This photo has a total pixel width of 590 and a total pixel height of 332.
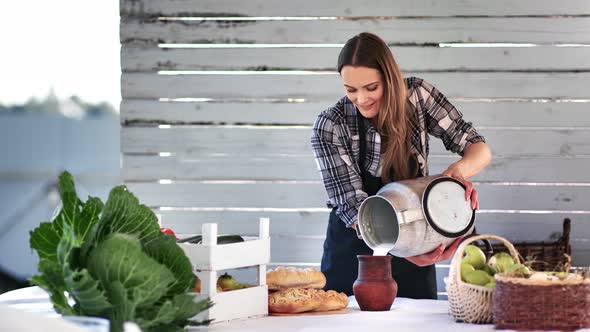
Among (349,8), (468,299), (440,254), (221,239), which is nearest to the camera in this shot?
(468,299)

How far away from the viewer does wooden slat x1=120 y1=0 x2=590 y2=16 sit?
185 inches

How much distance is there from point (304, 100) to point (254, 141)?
345mm

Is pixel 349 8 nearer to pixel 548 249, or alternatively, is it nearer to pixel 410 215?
pixel 548 249

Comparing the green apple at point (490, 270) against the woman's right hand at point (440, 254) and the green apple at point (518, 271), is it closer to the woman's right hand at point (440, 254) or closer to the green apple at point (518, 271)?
the green apple at point (518, 271)

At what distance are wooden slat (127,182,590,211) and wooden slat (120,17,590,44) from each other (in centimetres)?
77

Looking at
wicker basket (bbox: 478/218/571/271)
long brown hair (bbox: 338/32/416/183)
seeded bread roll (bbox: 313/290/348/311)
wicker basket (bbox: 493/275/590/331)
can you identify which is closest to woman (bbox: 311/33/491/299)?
long brown hair (bbox: 338/32/416/183)

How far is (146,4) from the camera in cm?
488

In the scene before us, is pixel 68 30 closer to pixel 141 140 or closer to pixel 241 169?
pixel 141 140

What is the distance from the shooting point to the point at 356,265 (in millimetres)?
3543

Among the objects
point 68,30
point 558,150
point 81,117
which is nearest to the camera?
point 558,150

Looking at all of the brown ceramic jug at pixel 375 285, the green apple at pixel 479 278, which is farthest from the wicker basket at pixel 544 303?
the brown ceramic jug at pixel 375 285

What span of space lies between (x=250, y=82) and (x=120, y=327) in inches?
125

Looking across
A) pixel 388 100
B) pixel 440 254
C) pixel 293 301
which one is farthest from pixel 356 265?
pixel 293 301

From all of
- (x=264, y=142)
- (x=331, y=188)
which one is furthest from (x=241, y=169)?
(x=331, y=188)
